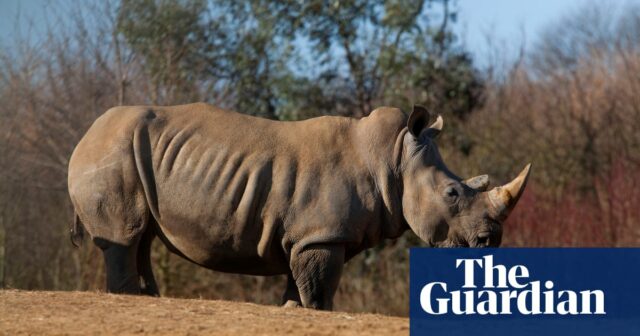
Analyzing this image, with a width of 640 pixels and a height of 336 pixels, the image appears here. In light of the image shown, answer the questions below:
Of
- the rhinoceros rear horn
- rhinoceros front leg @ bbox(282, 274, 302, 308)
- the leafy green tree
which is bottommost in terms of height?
rhinoceros front leg @ bbox(282, 274, 302, 308)

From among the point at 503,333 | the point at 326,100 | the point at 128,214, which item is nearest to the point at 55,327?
the point at 128,214

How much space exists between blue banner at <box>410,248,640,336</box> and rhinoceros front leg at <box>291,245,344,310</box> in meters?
0.57

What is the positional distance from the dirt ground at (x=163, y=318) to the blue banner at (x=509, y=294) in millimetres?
Result: 429

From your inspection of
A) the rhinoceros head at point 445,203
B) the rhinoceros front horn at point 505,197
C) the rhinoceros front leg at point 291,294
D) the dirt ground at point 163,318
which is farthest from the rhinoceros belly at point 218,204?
the rhinoceros front horn at point 505,197

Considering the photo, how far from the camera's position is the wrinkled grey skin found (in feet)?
30.3

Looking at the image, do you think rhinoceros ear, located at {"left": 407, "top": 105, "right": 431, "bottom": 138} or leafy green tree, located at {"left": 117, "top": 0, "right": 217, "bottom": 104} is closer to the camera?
rhinoceros ear, located at {"left": 407, "top": 105, "right": 431, "bottom": 138}

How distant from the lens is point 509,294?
9047mm

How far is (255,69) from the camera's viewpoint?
842 inches

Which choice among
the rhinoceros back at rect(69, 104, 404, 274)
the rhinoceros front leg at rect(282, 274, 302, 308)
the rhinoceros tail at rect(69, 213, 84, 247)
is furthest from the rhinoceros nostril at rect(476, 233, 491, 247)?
the rhinoceros tail at rect(69, 213, 84, 247)

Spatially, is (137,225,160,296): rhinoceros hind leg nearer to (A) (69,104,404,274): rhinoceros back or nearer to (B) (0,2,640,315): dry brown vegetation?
(A) (69,104,404,274): rhinoceros back

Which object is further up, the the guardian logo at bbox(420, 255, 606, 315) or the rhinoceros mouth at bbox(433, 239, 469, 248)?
the rhinoceros mouth at bbox(433, 239, 469, 248)

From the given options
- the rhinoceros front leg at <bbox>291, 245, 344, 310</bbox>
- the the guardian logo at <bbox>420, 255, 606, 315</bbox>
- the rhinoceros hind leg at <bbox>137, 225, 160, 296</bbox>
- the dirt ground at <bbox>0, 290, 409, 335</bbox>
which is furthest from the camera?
the rhinoceros hind leg at <bbox>137, 225, 160, 296</bbox>

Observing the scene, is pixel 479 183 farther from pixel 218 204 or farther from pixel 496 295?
pixel 218 204

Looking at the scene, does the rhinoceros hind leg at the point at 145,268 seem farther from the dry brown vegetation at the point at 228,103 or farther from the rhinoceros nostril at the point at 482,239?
the dry brown vegetation at the point at 228,103
